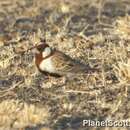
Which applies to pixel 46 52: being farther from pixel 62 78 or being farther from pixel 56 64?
pixel 62 78

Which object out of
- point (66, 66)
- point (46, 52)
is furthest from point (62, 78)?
point (46, 52)

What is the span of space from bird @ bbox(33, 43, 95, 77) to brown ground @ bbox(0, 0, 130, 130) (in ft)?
0.40

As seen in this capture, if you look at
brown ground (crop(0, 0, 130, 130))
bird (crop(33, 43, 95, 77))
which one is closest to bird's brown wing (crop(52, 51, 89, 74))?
bird (crop(33, 43, 95, 77))

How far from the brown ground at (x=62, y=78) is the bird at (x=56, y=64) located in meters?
0.12

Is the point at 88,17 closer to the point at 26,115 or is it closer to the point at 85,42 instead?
the point at 85,42

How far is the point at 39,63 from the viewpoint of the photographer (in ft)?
26.0

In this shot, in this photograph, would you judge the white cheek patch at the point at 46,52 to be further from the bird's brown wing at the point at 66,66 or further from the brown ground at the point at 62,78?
the brown ground at the point at 62,78

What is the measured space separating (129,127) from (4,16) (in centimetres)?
546

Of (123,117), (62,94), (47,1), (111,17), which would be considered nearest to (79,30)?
(111,17)

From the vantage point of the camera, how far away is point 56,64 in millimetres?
7961

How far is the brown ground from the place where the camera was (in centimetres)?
718

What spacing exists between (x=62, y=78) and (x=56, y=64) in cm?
24

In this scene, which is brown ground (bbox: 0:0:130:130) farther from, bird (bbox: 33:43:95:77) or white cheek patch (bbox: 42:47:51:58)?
white cheek patch (bbox: 42:47:51:58)

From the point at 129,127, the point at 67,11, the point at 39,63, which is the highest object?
the point at 67,11
